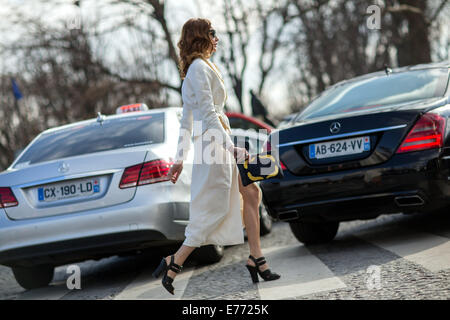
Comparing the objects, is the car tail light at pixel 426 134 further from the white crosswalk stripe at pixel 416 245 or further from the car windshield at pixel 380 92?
the white crosswalk stripe at pixel 416 245

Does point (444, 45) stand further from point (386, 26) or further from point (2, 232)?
point (2, 232)

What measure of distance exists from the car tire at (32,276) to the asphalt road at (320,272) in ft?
0.32

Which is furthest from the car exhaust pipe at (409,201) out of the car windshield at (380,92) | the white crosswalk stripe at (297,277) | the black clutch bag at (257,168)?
the black clutch bag at (257,168)

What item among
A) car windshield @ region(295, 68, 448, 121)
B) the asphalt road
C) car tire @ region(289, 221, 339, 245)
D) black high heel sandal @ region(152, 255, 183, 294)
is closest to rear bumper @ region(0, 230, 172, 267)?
the asphalt road

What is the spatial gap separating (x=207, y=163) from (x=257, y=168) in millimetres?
339

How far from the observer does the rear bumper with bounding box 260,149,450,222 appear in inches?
204

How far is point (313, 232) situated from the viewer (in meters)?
6.42

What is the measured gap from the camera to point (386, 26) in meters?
26.8

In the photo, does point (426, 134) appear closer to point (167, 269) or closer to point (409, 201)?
point (409, 201)

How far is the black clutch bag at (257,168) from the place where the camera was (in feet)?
15.4

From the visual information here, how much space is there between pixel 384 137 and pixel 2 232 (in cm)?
313

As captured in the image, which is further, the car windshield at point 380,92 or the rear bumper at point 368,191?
the car windshield at point 380,92

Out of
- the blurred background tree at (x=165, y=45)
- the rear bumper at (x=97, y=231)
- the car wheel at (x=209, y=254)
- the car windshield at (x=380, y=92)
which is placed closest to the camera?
the rear bumper at (x=97, y=231)

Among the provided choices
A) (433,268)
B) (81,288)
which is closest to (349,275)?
(433,268)
